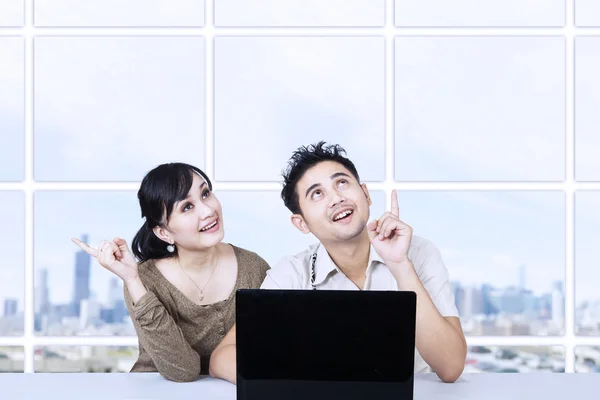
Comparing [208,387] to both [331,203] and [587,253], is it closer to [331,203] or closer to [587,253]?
[331,203]

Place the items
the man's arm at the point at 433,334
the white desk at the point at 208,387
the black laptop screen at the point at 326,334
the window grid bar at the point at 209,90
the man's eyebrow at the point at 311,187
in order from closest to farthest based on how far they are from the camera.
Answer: the black laptop screen at the point at 326,334 → the white desk at the point at 208,387 → the man's arm at the point at 433,334 → the man's eyebrow at the point at 311,187 → the window grid bar at the point at 209,90

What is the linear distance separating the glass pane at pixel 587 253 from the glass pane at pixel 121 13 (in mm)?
1814

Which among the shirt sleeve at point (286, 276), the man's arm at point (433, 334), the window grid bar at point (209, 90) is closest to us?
the man's arm at point (433, 334)

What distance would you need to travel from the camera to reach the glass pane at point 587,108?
10.0 ft

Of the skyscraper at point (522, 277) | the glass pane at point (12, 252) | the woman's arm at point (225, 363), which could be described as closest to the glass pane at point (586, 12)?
the skyscraper at point (522, 277)

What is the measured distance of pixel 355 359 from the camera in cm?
138

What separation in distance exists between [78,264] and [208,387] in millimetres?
1580

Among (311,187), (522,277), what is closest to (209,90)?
(311,187)

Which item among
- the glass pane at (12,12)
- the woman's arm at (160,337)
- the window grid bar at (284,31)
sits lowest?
the woman's arm at (160,337)

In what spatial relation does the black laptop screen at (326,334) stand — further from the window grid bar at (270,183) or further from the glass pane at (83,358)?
the glass pane at (83,358)

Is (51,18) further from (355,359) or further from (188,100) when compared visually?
(355,359)

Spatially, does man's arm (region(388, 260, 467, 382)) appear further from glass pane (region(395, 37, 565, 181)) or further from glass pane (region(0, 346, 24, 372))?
glass pane (region(0, 346, 24, 372))

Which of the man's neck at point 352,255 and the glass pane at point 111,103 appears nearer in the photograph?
the man's neck at point 352,255

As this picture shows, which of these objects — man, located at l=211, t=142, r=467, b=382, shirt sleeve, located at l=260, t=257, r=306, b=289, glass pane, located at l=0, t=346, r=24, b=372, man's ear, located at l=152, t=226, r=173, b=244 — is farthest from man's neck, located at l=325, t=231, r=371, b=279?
glass pane, located at l=0, t=346, r=24, b=372
